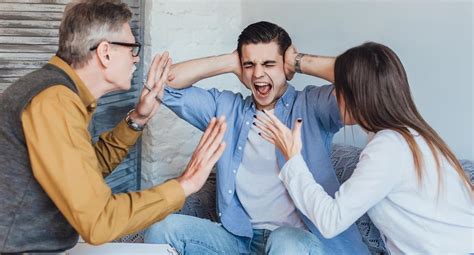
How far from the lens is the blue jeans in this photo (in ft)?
5.85

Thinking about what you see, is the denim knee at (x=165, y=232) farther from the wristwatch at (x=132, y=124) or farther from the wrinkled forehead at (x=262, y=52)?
the wrinkled forehead at (x=262, y=52)

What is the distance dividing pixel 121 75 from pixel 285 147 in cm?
45

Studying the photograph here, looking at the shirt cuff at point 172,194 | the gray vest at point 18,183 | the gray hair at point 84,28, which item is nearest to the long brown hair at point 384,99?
the shirt cuff at point 172,194

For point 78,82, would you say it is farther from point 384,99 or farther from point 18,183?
point 384,99

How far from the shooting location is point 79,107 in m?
1.35

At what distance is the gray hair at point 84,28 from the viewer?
1.45 metres

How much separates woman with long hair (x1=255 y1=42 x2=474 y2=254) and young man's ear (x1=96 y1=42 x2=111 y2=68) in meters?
0.51

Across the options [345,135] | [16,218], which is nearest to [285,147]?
[16,218]

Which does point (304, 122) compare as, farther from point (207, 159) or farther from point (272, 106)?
point (207, 159)

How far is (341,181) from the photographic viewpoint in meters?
2.13

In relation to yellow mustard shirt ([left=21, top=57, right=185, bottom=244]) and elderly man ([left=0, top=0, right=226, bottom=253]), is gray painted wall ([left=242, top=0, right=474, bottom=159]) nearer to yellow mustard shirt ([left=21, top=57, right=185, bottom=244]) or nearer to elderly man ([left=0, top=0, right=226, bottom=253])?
elderly man ([left=0, top=0, right=226, bottom=253])

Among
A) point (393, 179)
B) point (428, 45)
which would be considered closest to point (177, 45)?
point (428, 45)

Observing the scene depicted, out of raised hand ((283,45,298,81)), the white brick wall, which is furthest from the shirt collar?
the white brick wall

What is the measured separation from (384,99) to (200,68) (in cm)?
74
